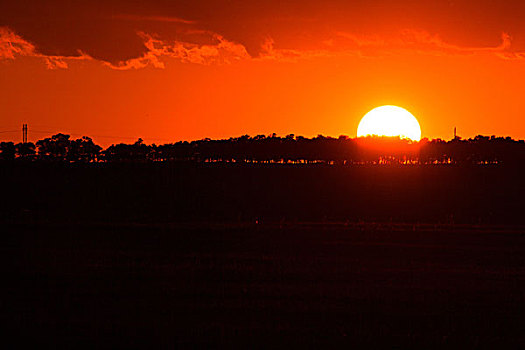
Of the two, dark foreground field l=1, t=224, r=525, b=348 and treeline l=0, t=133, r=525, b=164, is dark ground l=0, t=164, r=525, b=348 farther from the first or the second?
treeline l=0, t=133, r=525, b=164

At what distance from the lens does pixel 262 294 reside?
63.8 ft

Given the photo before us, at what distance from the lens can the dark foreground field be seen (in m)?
14.7

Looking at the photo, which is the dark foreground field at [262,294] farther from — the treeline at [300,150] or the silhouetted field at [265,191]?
the treeline at [300,150]

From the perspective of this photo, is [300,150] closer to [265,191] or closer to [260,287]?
[265,191]

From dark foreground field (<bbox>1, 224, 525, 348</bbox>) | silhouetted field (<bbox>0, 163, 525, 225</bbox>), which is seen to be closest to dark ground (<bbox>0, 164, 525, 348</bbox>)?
dark foreground field (<bbox>1, 224, 525, 348</bbox>)

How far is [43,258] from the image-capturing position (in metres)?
26.8

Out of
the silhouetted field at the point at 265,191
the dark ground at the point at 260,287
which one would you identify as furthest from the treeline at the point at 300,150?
the dark ground at the point at 260,287

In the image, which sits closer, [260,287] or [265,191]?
[260,287]

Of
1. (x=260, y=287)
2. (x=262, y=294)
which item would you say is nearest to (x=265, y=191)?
(x=260, y=287)

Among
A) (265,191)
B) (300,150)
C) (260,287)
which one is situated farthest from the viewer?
(300,150)

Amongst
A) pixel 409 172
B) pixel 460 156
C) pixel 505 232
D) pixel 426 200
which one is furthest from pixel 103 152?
pixel 505 232

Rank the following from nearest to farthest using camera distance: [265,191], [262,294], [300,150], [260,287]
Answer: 1. [262,294]
2. [260,287]
3. [265,191]
4. [300,150]

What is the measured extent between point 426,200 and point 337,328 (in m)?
71.0

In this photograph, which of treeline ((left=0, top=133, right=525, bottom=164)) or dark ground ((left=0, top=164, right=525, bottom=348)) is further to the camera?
treeline ((left=0, top=133, right=525, bottom=164))
